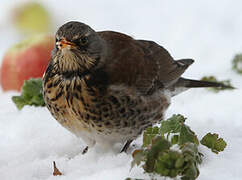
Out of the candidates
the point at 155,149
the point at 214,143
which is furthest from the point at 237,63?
the point at 155,149

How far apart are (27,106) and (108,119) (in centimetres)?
150

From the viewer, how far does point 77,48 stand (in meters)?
3.69

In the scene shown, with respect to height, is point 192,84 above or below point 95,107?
below

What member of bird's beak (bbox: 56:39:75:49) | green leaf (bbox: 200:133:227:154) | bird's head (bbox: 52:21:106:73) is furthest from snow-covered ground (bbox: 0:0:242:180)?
bird's beak (bbox: 56:39:75:49)

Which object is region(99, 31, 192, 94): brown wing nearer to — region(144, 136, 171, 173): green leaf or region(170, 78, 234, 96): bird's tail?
region(170, 78, 234, 96): bird's tail

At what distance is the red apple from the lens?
5.75 metres

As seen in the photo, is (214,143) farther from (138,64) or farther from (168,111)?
(168,111)

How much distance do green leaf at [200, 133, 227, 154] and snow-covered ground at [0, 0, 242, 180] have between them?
0.13ft

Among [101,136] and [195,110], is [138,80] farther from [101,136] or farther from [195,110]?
[195,110]

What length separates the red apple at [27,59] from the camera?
18.9 ft

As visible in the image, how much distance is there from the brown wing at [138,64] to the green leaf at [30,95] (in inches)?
44.9

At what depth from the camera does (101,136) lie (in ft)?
12.6

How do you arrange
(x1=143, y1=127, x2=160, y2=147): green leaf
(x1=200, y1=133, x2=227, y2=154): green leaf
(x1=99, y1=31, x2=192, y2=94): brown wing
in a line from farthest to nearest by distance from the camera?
(x1=99, y1=31, x2=192, y2=94): brown wing < (x1=200, y1=133, x2=227, y2=154): green leaf < (x1=143, y1=127, x2=160, y2=147): green leaf

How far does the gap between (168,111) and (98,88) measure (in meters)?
1.39
